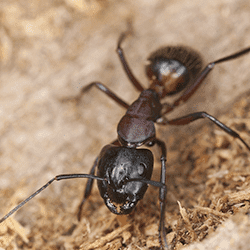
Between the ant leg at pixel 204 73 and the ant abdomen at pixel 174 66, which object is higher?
the ant abdomen at pixel 174 66

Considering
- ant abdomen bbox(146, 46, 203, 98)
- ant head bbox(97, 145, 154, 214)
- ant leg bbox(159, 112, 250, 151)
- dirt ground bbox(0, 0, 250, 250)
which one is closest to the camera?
ant head bbox(97, 145, 154, 214)

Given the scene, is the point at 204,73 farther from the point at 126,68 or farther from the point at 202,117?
the point at 126,68

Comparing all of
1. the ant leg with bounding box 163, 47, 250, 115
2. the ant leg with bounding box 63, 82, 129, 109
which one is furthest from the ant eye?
the ant leg with bounding box 163, 47, 250, 115

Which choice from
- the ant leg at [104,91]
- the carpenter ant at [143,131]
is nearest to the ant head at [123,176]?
the carpenter ant at [143,131]

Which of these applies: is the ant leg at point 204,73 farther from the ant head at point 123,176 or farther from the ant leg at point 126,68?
the ant head at point 123,176

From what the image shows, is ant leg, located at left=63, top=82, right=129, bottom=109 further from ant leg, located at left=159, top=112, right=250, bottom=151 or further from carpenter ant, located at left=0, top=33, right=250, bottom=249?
ant leg, located at left=159, top=112, right=250, bottom=151

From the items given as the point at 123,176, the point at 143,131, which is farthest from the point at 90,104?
the point at 123,176

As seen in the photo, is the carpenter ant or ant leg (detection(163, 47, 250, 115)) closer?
the carpenter ant

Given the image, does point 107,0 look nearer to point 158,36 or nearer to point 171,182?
point 158,36
